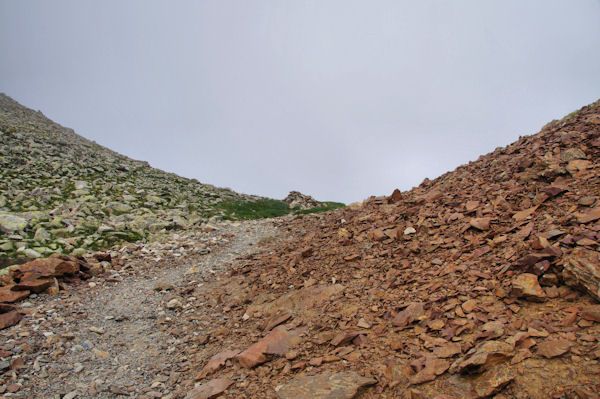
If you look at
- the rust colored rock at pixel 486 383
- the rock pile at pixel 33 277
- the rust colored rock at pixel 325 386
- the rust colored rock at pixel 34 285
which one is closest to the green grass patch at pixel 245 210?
the rock pile at pixel 33 277

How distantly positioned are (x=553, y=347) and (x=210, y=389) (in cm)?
556

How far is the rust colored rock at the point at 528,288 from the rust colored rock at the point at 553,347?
1.07 metres

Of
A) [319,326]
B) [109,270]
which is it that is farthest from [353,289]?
[109,270]

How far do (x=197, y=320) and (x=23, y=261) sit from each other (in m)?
8.18

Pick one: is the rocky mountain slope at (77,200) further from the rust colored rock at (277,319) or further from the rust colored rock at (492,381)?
the rust colored rock at (492,381)

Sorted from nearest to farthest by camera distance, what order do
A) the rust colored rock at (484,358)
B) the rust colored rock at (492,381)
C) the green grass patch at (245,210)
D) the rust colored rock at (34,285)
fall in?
the rust colored rock at (492,381) → the rust colored rock at (484,358) → the rust colored rock at (34,285) → the green grass patch at (245,210)

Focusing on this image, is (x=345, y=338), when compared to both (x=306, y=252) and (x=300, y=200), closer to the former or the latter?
(x=306, y=252)

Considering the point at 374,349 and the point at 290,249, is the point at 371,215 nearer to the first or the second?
the point at 290,249

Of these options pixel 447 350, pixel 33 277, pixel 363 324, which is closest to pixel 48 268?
pixel 33 277

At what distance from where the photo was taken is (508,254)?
255 inches

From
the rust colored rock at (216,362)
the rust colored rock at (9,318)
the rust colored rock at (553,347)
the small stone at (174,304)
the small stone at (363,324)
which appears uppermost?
the rust colored rock at (9,318)

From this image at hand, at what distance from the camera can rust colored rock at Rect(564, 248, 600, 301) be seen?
181 inches

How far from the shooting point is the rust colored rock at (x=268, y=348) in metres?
6.24

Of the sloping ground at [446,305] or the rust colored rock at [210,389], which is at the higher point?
the sloping ground at [446,305]
